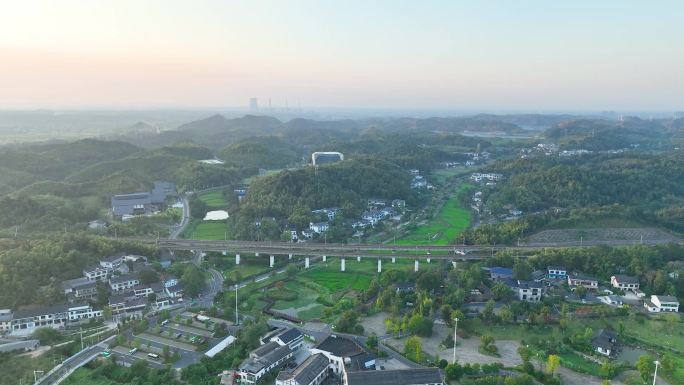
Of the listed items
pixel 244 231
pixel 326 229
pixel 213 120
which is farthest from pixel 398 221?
pixel 213 120

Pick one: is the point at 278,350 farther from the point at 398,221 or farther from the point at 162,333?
the point at 398,221

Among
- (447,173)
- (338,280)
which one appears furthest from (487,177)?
(338,280)

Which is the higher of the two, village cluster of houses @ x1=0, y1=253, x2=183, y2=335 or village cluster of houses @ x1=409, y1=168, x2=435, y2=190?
village cluster of houses @ x1=409, y1=168, x2=435, y2=190

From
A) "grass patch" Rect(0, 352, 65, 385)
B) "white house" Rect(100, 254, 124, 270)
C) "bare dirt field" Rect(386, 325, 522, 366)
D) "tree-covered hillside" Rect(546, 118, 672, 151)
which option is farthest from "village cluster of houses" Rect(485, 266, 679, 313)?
"tree-covered hillside" Rect(546, 118, 672, 151)

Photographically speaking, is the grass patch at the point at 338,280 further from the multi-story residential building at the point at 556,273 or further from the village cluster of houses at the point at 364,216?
the multi-story residential building at the point at 556,273

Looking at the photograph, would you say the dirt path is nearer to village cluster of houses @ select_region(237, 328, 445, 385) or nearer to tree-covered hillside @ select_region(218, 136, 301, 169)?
village cluster of houses @ select_region(237, 328, 445, 385)

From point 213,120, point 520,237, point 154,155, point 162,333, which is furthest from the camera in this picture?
point 213,120
